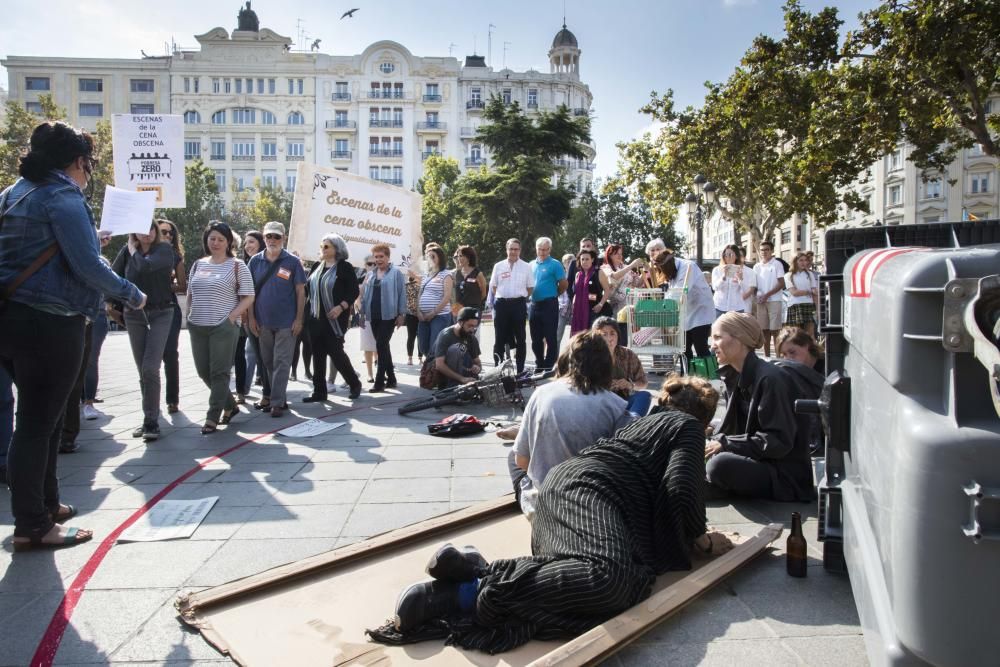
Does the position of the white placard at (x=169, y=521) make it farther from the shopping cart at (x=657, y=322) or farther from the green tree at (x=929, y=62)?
the green tree at (x=929, y=62)

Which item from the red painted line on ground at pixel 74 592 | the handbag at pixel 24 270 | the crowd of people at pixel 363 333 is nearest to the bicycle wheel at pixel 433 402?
the crowd of people at pixel 363 333

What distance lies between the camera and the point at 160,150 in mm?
8719

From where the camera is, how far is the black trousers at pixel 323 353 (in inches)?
331

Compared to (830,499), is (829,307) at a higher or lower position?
higher

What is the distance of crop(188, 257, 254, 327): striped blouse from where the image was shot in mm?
6703

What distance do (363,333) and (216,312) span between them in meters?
3.35

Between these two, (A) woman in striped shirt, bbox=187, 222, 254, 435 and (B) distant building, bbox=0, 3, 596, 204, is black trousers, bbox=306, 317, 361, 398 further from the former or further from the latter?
(B) distant building, bbox=0, 3, 596, 204

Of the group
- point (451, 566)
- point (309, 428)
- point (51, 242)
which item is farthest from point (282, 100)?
point (451, 566)

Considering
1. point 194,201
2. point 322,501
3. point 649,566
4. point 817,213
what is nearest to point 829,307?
point 649,566

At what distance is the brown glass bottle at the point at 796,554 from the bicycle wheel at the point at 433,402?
4819 millimetres

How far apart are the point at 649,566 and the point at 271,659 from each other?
1.57 metres

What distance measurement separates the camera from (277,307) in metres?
7.69

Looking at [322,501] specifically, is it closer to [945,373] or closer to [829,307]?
[829,307]

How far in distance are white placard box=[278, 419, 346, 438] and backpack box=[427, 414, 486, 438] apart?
3.31ft
